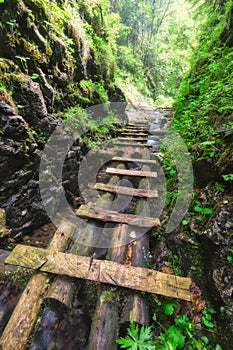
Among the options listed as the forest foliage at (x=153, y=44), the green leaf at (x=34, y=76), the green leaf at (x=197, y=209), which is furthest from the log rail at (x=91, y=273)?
the forest foliage at (x=153, y=44)

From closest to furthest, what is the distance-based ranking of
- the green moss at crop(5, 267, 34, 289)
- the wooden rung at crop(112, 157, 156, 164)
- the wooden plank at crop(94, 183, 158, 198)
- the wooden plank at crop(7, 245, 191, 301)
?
the wooden plank at crop(7, 245, 191, 301), the green moss at crop(5, 267, 34, 289), the wooden plank at crop(94, 183, 158, 198), the wooden rung at crop(112, 157, 156, 164)

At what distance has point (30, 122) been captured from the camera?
3.33m

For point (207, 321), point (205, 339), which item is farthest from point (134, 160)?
point (205, 339)

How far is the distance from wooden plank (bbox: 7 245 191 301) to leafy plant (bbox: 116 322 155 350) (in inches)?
12.8

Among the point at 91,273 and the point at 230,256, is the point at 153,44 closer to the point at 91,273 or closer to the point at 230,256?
the point at 230,256

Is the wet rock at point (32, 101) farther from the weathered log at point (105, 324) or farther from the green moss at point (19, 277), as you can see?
the weathered log at point (105, 324)

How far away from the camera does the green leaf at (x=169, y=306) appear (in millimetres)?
1858

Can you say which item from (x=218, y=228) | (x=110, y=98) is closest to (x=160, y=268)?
(x=218, y=228)

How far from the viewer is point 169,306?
1.89 m

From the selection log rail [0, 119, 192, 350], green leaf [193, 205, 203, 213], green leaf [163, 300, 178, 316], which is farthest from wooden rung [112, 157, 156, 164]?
green leaf [163, 300, 178, 316]

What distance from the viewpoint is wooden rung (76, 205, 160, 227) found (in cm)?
282

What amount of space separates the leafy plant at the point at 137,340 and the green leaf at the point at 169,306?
0.97 ft

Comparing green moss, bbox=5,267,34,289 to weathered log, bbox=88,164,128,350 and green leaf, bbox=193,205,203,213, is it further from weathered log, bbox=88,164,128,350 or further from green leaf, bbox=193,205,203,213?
green leaf, bbox=193,205,203,213

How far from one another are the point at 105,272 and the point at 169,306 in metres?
0.74
